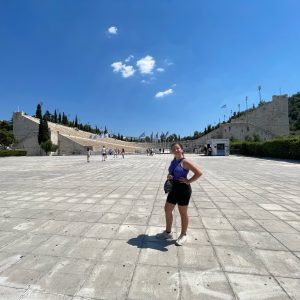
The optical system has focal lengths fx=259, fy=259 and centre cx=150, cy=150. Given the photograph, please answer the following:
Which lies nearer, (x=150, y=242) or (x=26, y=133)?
(x=150, y=242)

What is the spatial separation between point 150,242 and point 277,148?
27356 millimetres

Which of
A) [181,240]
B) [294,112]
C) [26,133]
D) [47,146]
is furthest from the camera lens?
[294,112]

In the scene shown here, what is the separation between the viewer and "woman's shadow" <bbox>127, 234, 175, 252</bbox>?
3.98 m

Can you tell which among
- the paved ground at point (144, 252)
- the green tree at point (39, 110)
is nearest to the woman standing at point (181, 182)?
the paved ground at point (144, 252)

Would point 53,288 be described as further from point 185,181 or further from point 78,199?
point 78,199

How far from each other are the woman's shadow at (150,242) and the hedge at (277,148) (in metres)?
22.7

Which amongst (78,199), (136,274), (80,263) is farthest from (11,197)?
(136,274)

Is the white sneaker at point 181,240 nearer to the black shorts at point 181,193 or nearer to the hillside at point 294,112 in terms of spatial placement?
the black shorts at point 181,193

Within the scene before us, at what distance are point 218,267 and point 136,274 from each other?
41.4 inches

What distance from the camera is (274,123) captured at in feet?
262

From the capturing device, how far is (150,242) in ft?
13.7

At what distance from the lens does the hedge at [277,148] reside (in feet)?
77.9

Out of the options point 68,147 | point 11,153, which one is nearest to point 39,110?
point 68,147

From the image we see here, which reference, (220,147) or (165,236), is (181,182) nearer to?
(165,236)
